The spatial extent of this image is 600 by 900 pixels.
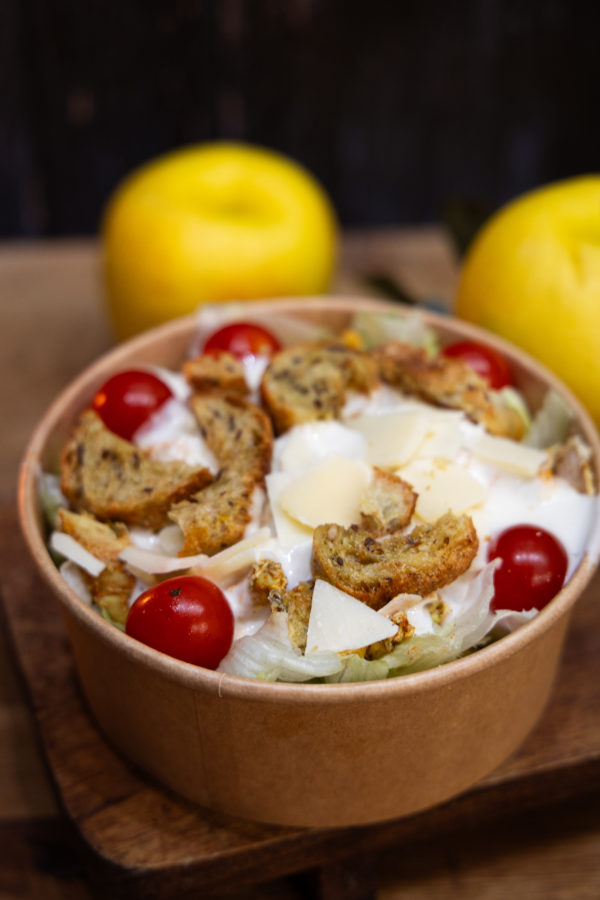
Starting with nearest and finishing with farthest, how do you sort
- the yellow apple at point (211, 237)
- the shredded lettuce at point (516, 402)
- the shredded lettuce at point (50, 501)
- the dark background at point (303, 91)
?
the shredded lettuce at point (50, 501) < the shredded lettuce at point (516, 402) < the yellow apple at point (211, 237) < the dark background at point (303, 91)

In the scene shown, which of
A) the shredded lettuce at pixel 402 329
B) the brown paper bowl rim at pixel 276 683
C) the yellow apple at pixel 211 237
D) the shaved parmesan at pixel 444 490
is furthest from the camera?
the yellow apple at pixel 211 237

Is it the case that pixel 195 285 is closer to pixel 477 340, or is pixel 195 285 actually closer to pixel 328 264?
pixel 328 264

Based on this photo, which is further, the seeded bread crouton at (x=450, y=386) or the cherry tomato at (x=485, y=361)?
the cherry tomato at (x=485, y=361)

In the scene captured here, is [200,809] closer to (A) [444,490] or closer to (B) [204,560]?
(B) [204,560]

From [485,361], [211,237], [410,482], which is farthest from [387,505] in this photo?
[211,237]

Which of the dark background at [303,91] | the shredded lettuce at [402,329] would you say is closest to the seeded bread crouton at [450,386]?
the shredded lettuce at [402,329]

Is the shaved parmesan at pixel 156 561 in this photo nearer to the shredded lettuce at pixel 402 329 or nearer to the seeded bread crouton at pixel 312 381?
the seeded bread crouton at pixel 312 381

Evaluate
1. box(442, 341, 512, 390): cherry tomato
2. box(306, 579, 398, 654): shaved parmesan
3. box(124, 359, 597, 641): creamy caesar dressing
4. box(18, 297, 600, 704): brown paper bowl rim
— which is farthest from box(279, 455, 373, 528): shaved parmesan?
box(442, 341, 512, 390): cherry tomato
